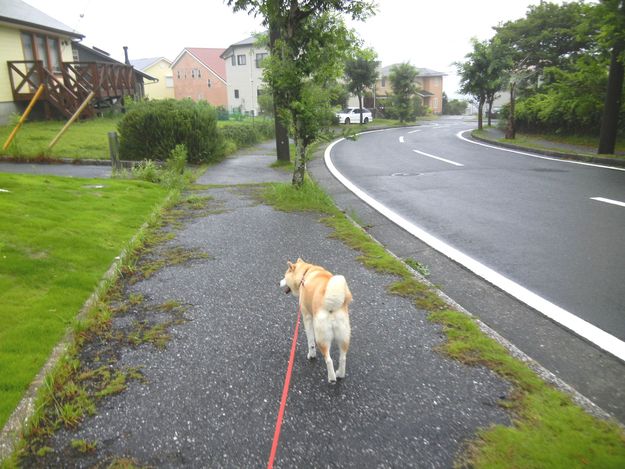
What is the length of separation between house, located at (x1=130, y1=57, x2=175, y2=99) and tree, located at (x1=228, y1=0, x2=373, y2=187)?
5441cm

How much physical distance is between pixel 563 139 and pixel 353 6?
14.3 meters

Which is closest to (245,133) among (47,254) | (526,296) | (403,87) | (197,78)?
(47,254)

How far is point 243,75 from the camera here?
172 feet

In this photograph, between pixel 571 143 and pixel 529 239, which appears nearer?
pixel 529 239

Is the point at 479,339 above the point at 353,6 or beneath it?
beneath

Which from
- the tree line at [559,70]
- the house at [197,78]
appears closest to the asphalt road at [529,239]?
the tree line at [559,70]

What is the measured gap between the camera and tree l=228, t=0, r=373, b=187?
27.1ft

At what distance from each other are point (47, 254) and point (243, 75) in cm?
5173

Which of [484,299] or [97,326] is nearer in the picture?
[97,326]

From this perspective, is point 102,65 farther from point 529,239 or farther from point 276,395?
point 276,395

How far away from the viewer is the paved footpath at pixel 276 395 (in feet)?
7.55

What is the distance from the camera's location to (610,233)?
19.1 ft

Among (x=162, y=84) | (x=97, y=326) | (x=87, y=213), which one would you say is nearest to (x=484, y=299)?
(x=97, y=326)

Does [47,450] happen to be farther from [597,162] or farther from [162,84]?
[162,84]
